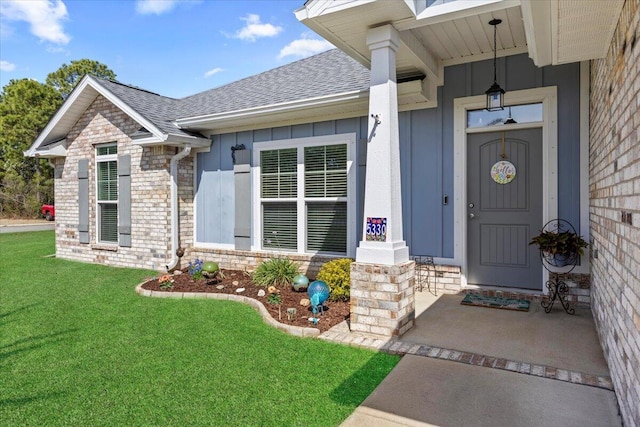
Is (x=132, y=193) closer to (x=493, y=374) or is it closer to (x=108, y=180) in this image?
(x=108, y=180)

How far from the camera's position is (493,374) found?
2971mm

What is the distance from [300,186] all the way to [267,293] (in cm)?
189

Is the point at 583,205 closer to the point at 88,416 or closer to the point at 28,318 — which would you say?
the point at 88,416

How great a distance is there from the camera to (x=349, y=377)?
2.99m

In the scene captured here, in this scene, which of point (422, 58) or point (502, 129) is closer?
point (422, 58)

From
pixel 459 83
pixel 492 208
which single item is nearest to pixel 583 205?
pixel 492 208

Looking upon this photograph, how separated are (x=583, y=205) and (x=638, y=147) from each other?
3.06m

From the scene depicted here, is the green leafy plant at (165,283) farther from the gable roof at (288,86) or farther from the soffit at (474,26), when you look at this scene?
the soffit at (474,26)

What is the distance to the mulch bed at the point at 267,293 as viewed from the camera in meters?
4.32

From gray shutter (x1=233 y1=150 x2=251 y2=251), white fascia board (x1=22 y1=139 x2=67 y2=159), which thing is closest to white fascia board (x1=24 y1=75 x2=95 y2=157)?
white fascia board (x1=22 y1=139 x2=67 y2=159)

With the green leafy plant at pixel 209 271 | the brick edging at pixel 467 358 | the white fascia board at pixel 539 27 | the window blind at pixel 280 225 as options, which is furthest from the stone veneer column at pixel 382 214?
the green leafy plant at pixel 209 271

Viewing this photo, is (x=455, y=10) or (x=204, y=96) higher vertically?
(x=204, y=96)

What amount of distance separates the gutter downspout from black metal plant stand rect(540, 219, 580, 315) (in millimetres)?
5749

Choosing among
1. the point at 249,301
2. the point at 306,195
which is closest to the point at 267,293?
the point at 249,301
